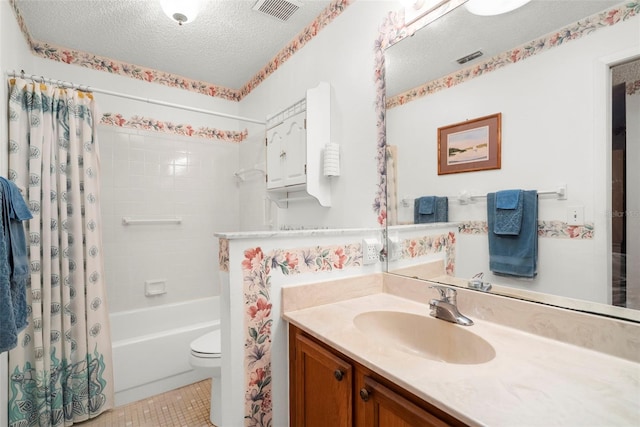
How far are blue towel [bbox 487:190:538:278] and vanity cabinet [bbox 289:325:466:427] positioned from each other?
2.00ft

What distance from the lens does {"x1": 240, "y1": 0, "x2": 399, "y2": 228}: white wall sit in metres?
1.60

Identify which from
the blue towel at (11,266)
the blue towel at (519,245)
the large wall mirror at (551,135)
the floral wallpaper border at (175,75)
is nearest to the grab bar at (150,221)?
the floral wallpaper border at (175,75)

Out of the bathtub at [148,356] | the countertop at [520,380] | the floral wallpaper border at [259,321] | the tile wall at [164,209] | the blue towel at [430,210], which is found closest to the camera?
the countertop at [520,380]

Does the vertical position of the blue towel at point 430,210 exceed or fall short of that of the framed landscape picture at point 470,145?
it falls short

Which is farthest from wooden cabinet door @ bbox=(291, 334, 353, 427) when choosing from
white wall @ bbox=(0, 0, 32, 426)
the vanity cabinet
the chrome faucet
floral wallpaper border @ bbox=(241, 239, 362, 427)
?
white wall @ bbox=(0, 0, 32, 426)

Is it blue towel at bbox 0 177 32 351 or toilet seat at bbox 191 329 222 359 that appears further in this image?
toilet seat at bbox 191 329 222 359

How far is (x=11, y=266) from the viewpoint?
3.78 ft

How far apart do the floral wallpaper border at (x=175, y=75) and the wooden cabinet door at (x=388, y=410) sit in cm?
186

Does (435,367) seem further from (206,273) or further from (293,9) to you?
(206,273)

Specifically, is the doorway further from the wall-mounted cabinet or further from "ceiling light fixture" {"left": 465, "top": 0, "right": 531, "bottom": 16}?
the wall-mounted cabinet

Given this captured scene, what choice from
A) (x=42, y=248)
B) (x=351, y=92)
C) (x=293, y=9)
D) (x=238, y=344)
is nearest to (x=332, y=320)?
(x=238, y=344)

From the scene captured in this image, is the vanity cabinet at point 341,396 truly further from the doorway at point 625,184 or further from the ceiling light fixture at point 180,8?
the ceiling light fixture at point 180,8

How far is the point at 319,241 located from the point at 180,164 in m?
2.04

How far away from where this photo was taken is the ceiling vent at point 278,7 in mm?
1789
